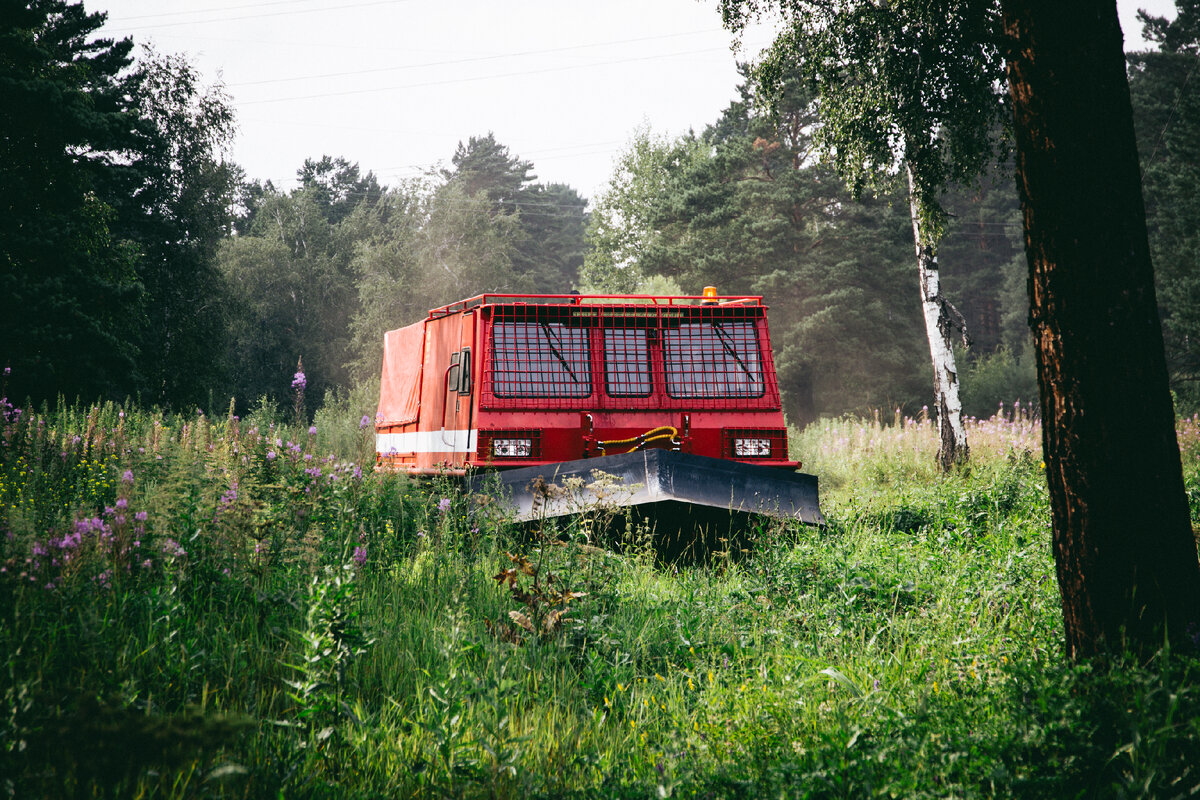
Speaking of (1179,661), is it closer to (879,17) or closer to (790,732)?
(790,732)

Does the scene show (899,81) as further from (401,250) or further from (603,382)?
(401,250)

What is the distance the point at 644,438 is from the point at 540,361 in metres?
1.36

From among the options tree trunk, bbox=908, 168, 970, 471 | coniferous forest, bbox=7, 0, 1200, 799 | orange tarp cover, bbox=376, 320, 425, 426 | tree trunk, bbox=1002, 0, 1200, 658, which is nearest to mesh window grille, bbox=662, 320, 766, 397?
coniferous forest, bbox=7, 0, 1200, 799

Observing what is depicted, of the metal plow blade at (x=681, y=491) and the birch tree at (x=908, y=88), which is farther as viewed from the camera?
the birch tree at (x=908, y=88)

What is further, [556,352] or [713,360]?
[713,360]

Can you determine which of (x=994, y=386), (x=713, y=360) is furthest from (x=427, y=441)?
(x=994, y=386)

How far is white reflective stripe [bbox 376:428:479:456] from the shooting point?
26.3 feet

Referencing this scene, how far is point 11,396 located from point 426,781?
18.7 m

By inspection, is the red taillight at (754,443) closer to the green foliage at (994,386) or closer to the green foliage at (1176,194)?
the green foliage at (1176,194)

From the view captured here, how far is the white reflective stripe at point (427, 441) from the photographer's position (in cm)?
801

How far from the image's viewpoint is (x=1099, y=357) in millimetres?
3234

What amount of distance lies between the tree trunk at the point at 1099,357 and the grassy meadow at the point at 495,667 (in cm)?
27

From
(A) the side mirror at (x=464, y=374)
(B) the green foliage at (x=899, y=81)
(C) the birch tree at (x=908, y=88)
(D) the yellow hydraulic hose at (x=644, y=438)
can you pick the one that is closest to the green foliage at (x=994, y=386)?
(C) the birch tree at (x=908, y=88)

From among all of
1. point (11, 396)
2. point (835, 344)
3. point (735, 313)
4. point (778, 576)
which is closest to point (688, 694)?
point (778, 576)
